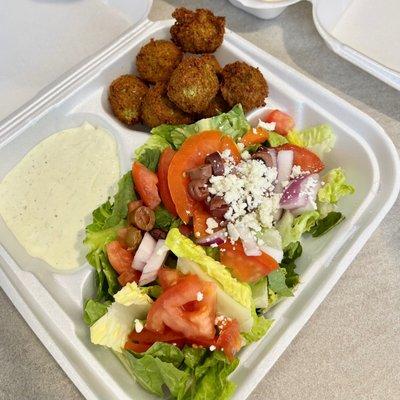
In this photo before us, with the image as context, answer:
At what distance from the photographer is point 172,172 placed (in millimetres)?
1746

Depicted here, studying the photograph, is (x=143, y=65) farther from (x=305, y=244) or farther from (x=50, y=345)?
(x=50, y=345)

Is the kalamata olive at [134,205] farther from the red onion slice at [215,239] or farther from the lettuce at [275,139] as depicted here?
the lettuce at [275,139]

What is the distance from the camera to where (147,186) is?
180 cm

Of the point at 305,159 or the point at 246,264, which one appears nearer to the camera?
the point at 246,264

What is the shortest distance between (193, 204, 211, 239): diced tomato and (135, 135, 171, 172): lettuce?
255 mm

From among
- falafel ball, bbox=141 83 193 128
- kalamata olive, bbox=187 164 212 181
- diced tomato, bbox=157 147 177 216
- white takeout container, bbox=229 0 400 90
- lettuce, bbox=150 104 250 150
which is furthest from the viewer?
white takeout container, bbox=229 0 400 90

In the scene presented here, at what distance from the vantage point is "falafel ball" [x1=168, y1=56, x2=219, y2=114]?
1.90 meters

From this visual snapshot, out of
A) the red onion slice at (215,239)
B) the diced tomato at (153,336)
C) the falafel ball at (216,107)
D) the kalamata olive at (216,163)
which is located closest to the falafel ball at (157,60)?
the falafel ball at (216,107)

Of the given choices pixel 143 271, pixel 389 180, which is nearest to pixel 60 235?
pixel 143 271

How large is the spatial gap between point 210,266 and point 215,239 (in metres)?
0.11

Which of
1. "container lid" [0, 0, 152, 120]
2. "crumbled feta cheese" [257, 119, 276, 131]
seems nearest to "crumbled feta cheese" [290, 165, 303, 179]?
"crumbled feta cheese" [257, 119, 276, 131]

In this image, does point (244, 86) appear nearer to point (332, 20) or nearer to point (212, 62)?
point (212, 62)

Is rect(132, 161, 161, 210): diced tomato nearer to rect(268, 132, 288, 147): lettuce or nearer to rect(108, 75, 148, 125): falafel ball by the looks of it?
rect(108, 75, 148, 125): falafel ball

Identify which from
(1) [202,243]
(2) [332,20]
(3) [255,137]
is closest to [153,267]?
(1) [202,243]
